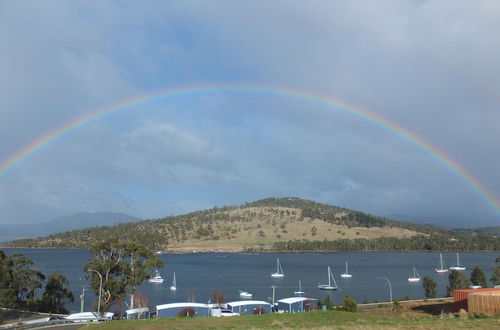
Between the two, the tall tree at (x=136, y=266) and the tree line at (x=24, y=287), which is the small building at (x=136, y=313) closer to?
the tall tree at (x=136, y=266)

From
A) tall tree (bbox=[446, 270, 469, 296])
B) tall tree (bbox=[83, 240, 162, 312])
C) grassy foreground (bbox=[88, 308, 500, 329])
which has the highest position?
tall tree (bbox=[83, 240, 162, 312])

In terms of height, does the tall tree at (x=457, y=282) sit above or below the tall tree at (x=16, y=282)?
below

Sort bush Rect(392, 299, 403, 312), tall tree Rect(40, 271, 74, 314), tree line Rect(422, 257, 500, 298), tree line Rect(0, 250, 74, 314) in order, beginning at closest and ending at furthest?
bush Rect(392, 299, 403, 312) < tree line Rect(0, 250, 74, 314) < tall tree Rect(40, 271, 74, 314) < tree line Rect(422, 257, 500, 298)

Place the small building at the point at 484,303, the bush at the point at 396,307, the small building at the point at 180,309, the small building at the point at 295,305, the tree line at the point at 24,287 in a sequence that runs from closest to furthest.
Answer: the small building at the point at 484,303
the bush at the point at 396,307
the small building at the point at 180,309
the tree line at the point at 24,287
the small building at the point at 295,305

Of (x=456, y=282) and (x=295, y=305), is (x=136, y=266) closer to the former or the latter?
(x=295, y=305)

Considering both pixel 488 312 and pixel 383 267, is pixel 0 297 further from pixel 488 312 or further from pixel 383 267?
pixel 383 267

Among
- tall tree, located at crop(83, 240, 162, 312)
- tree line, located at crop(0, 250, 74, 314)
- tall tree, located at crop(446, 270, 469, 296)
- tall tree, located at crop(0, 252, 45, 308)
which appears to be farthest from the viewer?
tall tree, located at crop(446, 270, 469, 296)

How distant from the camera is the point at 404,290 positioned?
122562 mm

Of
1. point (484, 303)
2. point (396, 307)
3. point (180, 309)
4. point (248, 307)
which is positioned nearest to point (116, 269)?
point (180, 309)

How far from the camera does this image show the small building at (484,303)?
1470 inches

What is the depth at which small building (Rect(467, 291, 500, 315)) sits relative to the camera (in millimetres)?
37344

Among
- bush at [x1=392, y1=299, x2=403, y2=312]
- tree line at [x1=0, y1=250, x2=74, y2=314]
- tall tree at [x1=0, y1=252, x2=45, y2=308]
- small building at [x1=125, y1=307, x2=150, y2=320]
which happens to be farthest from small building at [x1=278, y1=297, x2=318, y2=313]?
tall tree at [x1=0, y1=252, x2=45, y2=308]

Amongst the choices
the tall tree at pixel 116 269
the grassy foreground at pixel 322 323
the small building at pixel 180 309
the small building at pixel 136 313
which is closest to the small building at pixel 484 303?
the grassy foreground at pixel 322 323

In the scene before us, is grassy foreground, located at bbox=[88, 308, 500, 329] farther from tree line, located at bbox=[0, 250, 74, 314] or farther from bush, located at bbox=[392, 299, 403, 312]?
tree line, located at bbox=[0, 250, 74, 314]
